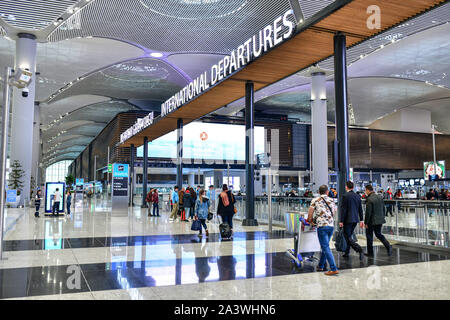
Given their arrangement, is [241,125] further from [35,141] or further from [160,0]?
[160,0]

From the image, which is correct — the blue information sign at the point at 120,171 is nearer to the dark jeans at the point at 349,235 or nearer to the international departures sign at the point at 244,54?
the international departures sign at the point at 244,54

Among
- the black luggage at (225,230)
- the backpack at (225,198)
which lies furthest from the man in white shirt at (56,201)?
the black luggage at (225,230)

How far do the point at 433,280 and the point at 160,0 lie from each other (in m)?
18.1

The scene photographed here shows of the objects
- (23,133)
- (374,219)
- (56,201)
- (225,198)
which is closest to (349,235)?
(374,219)

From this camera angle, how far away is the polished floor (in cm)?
470

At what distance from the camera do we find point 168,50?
25719mm

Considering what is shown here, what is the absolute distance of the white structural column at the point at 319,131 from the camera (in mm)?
26047

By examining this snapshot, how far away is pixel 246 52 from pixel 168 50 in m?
15.8

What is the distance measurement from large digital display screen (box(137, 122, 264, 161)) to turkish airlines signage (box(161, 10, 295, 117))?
27881 mm

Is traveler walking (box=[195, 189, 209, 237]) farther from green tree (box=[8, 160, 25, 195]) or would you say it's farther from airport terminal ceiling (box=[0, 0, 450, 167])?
green tree (box=[8, 160, 25, 195])

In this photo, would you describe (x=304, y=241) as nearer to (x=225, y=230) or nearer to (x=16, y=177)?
(x=225, y=230)

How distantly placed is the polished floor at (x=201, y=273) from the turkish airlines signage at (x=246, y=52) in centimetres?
515

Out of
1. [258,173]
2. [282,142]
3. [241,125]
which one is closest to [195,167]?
[241,125]
